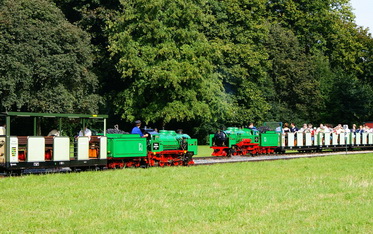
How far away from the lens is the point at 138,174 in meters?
20.0

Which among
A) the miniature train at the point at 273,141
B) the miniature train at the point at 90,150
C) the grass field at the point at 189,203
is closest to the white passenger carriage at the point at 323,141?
the miniature train at the point at 273,141

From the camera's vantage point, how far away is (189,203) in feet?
42.0

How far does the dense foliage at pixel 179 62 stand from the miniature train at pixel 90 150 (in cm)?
1603

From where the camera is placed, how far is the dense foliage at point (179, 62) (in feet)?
133

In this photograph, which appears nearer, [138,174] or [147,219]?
[147,219]

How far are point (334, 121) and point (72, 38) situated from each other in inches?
1291

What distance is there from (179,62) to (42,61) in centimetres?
1074

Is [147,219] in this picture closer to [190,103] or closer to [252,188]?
[252,188]

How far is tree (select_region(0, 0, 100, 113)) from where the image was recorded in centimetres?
3841

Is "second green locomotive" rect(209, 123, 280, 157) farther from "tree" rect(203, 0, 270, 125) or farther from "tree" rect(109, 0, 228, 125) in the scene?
"tree" rect(203, 0, 270, 125)

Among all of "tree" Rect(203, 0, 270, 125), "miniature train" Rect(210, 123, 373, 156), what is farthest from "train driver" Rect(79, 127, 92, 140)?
"tree" Rect(203, 0, 270, 125)

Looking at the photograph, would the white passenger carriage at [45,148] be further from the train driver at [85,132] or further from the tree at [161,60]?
the tree at [161,60]

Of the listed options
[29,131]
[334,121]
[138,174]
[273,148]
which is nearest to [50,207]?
[138,174]

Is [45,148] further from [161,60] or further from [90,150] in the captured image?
[161,60]
